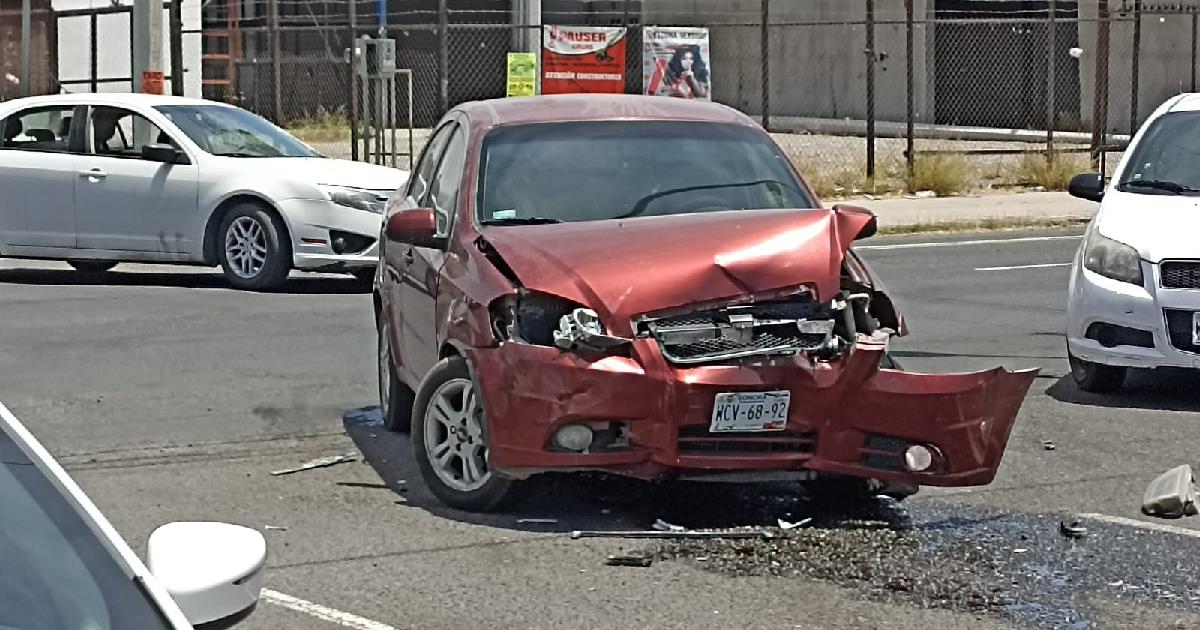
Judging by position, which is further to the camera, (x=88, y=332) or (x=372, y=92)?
(x=372, y=92)

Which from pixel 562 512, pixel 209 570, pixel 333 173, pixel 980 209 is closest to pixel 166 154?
pixel 333 173

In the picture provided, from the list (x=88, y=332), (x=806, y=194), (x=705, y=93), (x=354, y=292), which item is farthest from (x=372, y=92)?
(x=806, y=194)

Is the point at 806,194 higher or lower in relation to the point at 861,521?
higher

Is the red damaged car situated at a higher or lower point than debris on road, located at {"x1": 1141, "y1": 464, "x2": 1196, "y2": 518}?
higher

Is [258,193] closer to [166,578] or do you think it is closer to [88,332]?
[88,332]

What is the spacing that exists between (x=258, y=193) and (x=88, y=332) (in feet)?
8.41

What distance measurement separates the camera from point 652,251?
7.39m

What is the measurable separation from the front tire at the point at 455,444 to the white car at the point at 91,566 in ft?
13.9

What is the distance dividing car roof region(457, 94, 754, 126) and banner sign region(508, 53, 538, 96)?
1532 centimetres

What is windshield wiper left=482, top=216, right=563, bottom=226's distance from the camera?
26.4 feet

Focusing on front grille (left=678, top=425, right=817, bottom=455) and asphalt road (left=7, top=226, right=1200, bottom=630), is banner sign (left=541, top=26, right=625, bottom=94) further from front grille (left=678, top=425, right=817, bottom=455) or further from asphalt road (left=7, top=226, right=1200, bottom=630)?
front grille (left=678, top=425, right=817, bottom=455)

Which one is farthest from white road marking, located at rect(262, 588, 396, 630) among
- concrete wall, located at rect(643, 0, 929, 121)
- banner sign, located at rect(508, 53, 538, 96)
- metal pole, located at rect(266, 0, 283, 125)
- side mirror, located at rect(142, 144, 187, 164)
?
concrete wall, located at rect(643, 0, 929, 121)

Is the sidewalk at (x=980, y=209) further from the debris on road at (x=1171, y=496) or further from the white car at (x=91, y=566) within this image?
→ the white car at (x=91, y=566)

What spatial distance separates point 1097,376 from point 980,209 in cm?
1280
